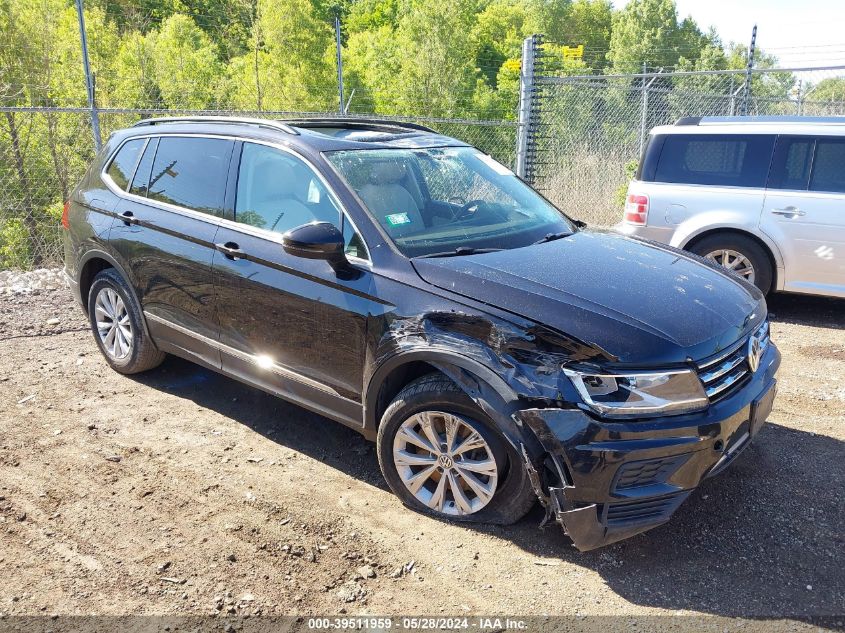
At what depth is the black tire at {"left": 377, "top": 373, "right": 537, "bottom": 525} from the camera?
3119 millimetres

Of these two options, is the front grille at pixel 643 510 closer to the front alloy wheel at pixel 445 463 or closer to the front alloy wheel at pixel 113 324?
the front alloy wheel at pixel 445 463

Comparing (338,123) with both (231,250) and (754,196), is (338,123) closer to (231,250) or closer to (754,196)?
(231,250)

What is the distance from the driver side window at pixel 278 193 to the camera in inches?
149

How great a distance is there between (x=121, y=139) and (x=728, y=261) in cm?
548

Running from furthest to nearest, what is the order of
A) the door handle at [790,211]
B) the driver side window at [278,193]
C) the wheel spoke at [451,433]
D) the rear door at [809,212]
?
1. the door handle at [790,211]
2. the rear door at [809,212]
3. the driver side window at [278,193]
4. the wheel spoke at [451,433]

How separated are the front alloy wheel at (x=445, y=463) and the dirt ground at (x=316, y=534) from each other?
0.46 feet

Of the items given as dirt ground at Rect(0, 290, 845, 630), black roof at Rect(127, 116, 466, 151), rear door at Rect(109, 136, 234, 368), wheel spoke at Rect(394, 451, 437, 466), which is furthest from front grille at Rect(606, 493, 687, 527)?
rear door at Rect(109, 136, 234, 368)

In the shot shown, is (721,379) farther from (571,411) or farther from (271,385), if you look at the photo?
(271,385)

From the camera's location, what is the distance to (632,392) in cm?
286

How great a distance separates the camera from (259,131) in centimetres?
421

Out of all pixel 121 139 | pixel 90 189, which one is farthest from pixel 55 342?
pixel 121 139

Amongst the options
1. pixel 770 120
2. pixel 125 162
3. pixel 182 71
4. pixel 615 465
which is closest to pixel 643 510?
pixel 615 465

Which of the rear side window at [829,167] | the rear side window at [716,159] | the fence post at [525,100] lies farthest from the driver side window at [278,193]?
the fence post at [525,100]

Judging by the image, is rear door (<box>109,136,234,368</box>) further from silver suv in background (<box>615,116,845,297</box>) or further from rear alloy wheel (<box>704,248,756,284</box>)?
rear alloy wheel (<box>704,248,756,284</box>)
